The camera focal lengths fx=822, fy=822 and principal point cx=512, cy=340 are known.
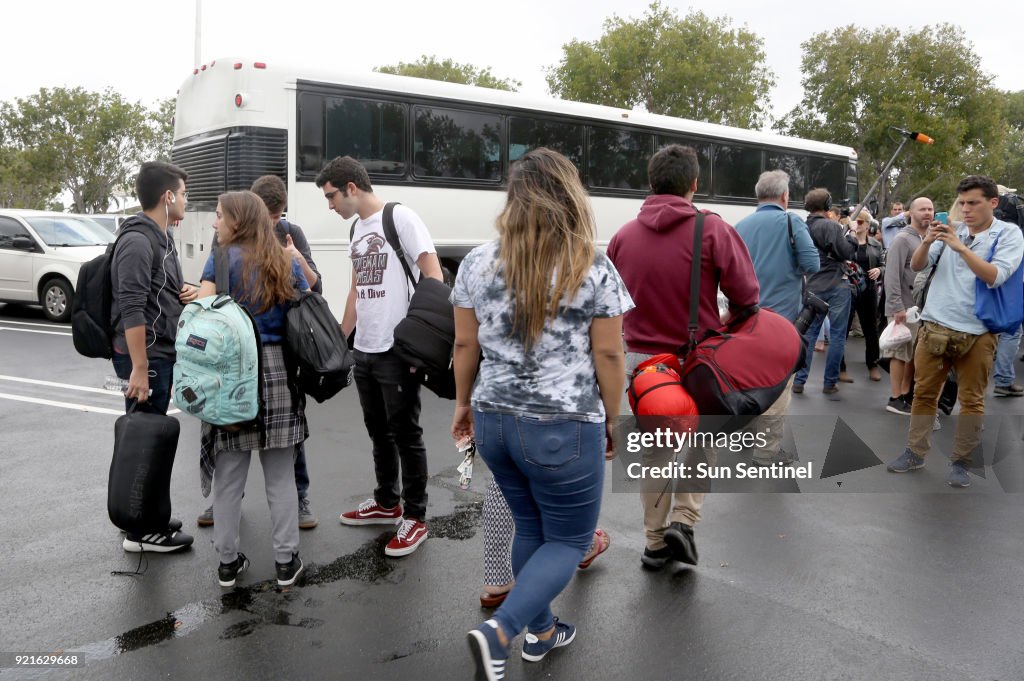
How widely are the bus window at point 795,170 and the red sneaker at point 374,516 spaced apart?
43.8 feet

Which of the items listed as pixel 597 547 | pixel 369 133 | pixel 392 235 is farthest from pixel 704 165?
pixel 597 547

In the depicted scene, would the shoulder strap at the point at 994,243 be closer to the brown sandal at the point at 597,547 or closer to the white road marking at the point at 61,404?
the brown sandal at the point at 597,547

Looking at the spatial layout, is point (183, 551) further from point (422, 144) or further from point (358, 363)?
point (422, 144)

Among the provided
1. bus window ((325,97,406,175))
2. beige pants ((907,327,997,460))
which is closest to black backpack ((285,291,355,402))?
beige pants ((907,327,997,460))

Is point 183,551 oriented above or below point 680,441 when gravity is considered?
below

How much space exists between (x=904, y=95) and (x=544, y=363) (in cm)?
3013

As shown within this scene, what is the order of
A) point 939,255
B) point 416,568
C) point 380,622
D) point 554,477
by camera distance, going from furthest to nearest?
1. point 939,255
2. point 416,568
3. point 380,622
4. point 554,477

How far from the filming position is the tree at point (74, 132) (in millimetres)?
34094

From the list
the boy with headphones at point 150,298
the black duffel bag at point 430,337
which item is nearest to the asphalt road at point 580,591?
the boy with headphones at point 150,298

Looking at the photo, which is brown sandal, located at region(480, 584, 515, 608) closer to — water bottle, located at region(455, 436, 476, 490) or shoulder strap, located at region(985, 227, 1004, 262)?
water bottle, located at region(455, 436, 476, 490)

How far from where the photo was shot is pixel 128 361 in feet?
13.7

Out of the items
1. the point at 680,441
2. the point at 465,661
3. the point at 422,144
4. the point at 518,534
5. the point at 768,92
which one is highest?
the point at 768,92

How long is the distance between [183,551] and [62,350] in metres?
7.57

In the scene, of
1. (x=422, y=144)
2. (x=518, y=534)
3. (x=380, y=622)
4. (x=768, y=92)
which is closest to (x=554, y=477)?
(x=518, y=534)
